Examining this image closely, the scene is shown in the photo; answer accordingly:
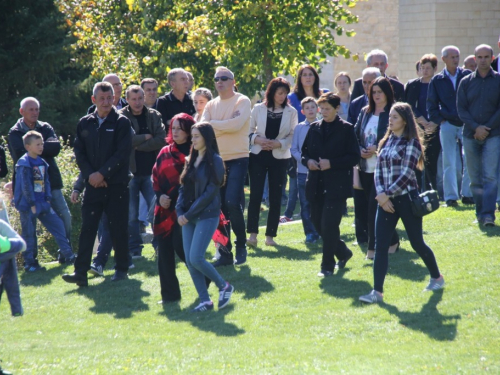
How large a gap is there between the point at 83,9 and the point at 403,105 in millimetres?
17496

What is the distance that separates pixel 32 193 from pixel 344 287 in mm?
4620

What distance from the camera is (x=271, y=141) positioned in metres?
10.4

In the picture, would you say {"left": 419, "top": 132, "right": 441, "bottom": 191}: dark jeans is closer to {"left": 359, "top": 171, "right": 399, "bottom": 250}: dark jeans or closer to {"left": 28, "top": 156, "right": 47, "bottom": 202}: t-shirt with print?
{"left": 359, "top": 171, "right": 399, "bottom": 250}: dark jeans

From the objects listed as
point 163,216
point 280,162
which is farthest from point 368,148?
point 163,216

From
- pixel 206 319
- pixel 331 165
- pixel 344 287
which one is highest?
pixel 331 165

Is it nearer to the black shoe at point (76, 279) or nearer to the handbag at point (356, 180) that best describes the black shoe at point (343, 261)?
the handbag at point (356, 180)

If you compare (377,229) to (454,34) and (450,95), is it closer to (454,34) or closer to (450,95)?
(450,95)

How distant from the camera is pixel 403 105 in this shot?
25.6 feet

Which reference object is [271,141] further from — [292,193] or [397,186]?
[397,186]

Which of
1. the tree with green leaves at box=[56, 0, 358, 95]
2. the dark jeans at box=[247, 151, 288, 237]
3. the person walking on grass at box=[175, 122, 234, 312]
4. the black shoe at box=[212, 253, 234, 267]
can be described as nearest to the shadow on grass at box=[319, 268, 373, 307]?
the person walking on grass at box=[175, 122, 234, 312]

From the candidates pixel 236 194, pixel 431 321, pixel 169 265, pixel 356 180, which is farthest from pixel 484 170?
pixel 169 265

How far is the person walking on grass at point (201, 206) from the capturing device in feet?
26.7

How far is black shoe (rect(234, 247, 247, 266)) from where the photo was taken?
32.9 feet

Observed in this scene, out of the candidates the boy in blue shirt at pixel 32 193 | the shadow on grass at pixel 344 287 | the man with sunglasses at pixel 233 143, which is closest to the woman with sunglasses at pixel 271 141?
the man with sunglasses at pixel 233 143
